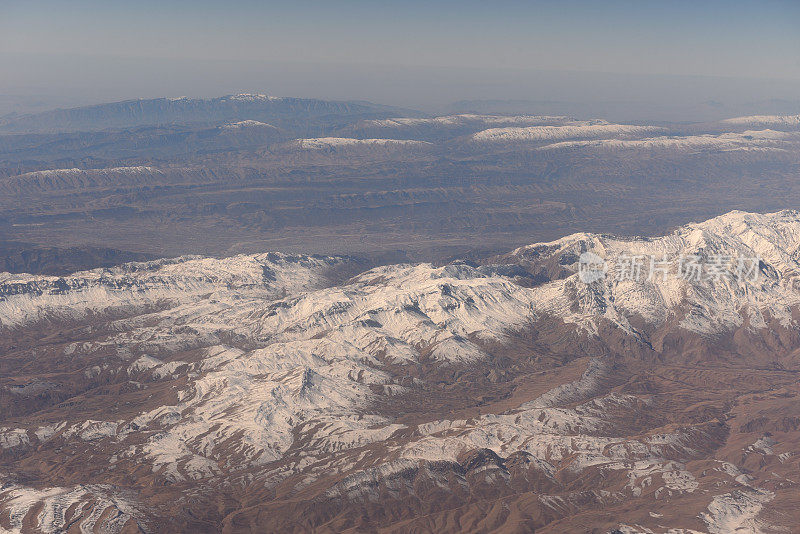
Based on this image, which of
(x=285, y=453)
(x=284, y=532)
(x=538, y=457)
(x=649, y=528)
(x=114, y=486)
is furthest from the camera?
(x=285, y=453)

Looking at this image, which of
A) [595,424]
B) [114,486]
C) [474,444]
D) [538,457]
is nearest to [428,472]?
[474,444]

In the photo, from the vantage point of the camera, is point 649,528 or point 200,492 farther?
point 200,492

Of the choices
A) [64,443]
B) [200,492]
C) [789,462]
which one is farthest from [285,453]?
[789,462]

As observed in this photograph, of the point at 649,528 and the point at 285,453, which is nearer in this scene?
the point at 649,528

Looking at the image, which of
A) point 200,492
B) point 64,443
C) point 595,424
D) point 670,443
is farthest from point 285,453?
point 670,443

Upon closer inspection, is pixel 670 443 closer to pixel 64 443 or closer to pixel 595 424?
pixel 595 424

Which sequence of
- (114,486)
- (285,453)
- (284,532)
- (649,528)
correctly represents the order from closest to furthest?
(649,528), (284,532), (114,486), (285,453)

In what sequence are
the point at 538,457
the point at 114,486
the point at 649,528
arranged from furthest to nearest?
the point at 538,457 < the point at 114,486 < the point at 649,528

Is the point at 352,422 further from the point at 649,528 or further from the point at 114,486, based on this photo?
the point at 649,528
